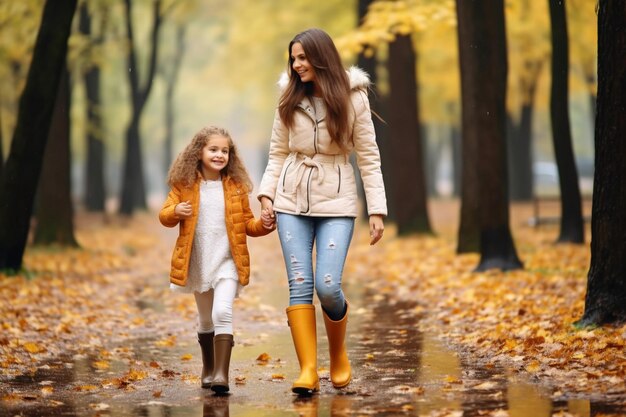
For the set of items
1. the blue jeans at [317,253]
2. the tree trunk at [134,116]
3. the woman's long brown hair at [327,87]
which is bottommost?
the blue jeans at [317,253]

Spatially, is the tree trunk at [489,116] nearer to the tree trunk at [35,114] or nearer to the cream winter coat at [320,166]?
the tree trunk at [35,114]

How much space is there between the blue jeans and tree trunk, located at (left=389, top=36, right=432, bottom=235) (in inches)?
577

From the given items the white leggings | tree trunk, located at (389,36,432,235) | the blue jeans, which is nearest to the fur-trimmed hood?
the blue jeans

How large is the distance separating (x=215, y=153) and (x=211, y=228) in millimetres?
480

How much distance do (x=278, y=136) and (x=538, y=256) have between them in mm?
10061

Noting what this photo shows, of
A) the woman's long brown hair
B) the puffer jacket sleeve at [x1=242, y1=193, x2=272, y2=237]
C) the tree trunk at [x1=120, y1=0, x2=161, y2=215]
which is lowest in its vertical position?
the puffer jacket sleeve at [x1=242, y1=193, x2=272, y2=237]

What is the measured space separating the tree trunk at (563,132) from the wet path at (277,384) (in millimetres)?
7996

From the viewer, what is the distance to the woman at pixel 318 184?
6.42 meters

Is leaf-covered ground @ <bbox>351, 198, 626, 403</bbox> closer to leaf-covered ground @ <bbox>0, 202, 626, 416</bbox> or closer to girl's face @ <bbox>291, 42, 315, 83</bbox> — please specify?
leaf-covered ground @ <bbox>0, 202, 626, 416</bbox>

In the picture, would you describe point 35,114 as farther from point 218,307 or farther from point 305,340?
point 305,340

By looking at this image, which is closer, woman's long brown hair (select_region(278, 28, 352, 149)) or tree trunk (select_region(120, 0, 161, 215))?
woman's long brown hair (select_region(278, 28, 352, 149))

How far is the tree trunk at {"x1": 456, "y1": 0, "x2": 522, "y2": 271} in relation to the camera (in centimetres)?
1373

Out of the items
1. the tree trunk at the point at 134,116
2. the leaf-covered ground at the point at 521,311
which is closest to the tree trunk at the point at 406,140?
the leaf-covered ground at the point at 521,311

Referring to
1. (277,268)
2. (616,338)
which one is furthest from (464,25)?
(616,338)
